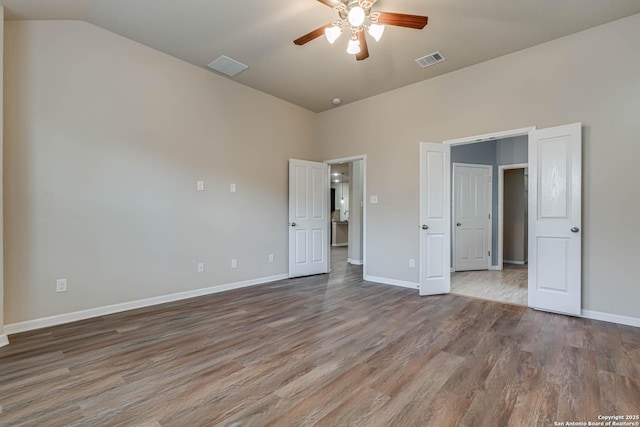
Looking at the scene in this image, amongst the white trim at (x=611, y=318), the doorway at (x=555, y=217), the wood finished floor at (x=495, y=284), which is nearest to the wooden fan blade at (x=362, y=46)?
the doorway at (x=555, y=217)

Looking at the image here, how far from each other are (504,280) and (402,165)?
2666 mm

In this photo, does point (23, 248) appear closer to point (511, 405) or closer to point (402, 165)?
point (511, 405)

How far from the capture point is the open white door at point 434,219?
409cm

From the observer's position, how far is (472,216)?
19.4 feet

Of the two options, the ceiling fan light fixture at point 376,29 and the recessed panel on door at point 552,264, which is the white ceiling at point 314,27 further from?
the recessed panel on door at point 552,264

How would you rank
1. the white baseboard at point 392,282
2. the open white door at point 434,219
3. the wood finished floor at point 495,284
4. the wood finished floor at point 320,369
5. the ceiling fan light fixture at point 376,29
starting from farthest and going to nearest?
1. the white baseboard at point 392,282
2. the open white door at point 434,219
3. the wood finished floor at point 495,284
4. the ceiling fan light fixture at point 376,29
5. the wood finished floor at point 320,369

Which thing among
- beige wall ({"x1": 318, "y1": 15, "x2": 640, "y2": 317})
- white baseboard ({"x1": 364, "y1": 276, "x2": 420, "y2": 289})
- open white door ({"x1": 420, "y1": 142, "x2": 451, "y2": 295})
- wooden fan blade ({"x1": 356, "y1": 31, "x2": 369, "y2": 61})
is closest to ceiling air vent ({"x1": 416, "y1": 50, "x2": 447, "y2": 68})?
beige wall ({"x1": 318, "y1": 15, "x2": 640, "y2": 317})

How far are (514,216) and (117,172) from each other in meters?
7.65

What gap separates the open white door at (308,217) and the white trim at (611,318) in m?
3.68

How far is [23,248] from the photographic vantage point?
110 inches

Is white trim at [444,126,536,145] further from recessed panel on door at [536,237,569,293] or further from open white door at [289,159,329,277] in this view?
open white door at [289,159,329,277]

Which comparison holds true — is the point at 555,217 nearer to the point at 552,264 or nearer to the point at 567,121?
the point at 552,264

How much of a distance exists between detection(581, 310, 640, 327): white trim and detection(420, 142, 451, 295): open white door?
148 centimetres

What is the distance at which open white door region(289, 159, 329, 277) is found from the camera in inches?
202
